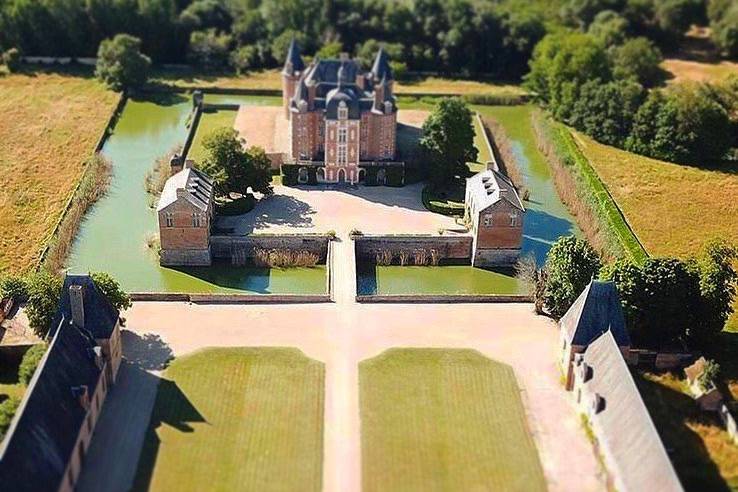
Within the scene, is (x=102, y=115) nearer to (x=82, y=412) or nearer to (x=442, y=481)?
(x=82, y=412)

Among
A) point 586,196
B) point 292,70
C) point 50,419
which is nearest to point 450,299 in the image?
point 586,196

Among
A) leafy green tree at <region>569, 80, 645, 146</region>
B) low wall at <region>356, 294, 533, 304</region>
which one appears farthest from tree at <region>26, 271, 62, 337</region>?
leafy green tree at <region>569, 80, 645, 146</region>

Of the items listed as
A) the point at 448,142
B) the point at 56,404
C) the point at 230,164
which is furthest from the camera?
the point at 448,142

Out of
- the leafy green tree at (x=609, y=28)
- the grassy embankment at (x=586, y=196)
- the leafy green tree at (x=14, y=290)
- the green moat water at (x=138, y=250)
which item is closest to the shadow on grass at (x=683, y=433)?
the grassy embankment at (x=586, y=196)

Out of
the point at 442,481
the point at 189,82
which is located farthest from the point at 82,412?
the point at 189,82

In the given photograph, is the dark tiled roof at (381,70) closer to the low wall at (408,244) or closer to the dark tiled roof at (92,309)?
the low wall at (408,244)

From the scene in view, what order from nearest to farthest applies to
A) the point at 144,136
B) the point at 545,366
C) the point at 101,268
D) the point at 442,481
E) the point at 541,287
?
1. the point at 442,481
2. the point at 545,366
3. the point at 541,287
4. the point at 101,268
5. the point at 144,136

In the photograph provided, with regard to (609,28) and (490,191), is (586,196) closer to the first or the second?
(490,191)
